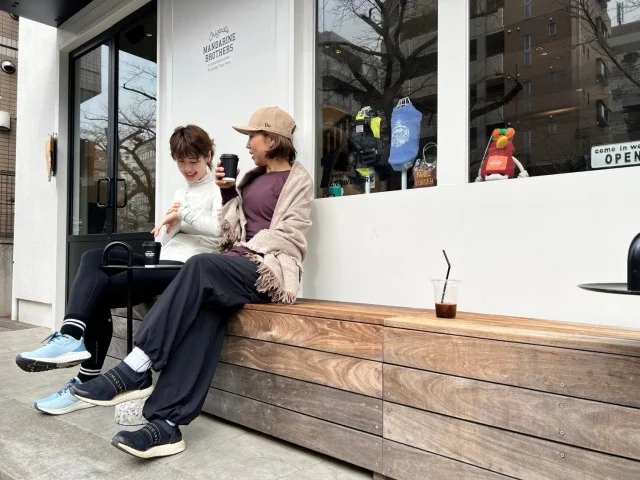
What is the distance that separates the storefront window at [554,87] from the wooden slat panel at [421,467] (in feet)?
3.48

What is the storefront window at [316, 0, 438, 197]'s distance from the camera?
2.20 m

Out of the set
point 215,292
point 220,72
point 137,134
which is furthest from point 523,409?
point 137,134

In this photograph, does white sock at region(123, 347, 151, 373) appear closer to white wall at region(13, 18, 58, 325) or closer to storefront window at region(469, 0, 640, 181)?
storefront window at region(469, 0, 640, 181)

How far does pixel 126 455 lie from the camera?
178 cm

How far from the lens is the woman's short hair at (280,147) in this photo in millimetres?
2260

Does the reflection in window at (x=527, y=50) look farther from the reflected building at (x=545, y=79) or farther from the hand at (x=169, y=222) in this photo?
the hand at (x=169, y=222)

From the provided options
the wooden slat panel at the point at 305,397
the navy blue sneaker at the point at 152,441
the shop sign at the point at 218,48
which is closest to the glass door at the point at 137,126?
the shop sign at the point at 218,48

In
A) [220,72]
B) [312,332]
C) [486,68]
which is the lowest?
[312,332]

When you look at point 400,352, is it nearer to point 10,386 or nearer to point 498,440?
point 498,440

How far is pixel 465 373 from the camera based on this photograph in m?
1.34

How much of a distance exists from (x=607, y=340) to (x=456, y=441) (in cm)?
49

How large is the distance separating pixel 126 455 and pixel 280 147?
1.41 m

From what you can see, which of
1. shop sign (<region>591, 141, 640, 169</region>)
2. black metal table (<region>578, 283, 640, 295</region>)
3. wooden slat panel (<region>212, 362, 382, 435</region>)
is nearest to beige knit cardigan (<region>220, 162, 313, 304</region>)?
wooden slat panel (<region>212, 362, 382, 435</region>)

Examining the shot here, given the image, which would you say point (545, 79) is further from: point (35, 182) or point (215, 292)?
point (35, 182)
